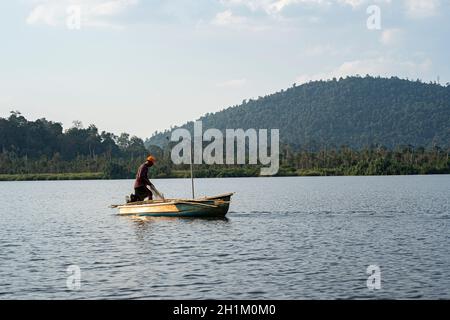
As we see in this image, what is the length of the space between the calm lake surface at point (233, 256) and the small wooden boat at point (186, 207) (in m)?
0.58

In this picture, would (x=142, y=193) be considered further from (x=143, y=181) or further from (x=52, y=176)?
(x=52, y=176)

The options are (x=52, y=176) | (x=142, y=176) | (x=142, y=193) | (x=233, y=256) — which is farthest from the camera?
(x=52, y=176)

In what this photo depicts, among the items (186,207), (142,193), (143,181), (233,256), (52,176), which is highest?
(143,181)

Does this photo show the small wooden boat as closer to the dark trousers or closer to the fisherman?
the dark trousers

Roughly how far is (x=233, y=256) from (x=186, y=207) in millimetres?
15042

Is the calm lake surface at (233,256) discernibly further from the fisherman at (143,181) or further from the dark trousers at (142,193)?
the fisherman at (143,181)

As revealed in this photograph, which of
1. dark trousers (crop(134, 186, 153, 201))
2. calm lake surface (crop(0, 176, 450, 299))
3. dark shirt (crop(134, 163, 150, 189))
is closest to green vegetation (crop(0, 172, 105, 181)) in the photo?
calm lake surface (crop(0, 176, 450, 299))

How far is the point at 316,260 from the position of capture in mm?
26656

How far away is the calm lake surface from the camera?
70.4 ft

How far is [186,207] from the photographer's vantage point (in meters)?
42.9

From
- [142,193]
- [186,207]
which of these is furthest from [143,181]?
[186,207]
